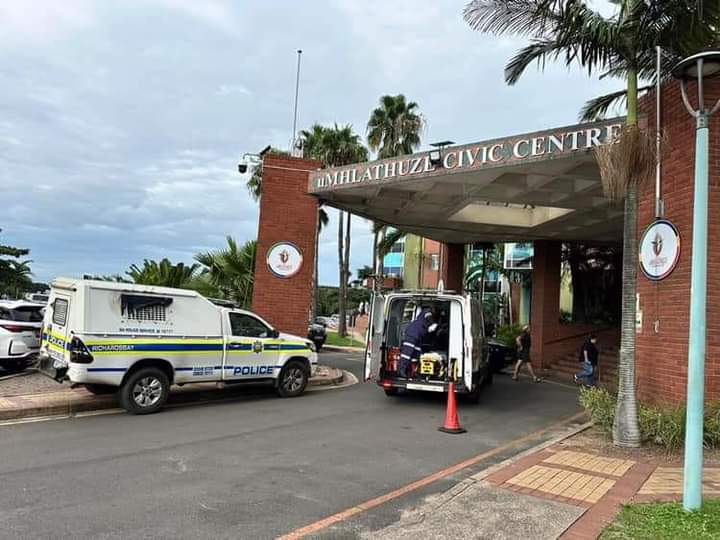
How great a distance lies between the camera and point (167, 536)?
14.9 ft

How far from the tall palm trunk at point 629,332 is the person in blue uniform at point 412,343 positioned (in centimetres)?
416

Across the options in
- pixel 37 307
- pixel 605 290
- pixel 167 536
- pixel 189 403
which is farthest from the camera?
pixel 605 290

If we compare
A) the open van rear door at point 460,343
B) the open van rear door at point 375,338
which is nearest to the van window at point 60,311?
the open van rear door at point 375,338

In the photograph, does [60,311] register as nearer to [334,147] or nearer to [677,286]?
[677,286]

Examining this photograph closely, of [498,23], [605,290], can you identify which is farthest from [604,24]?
[605,290]

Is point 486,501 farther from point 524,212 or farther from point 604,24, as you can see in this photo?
point 524,212

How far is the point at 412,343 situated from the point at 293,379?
2487mm

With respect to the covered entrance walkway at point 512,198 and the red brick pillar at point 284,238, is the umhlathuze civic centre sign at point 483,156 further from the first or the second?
the red brick pillar at point 284,238

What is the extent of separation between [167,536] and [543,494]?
3407 millimetres

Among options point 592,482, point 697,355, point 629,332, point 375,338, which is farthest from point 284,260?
point 697,355

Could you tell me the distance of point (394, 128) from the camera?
31.5 metres

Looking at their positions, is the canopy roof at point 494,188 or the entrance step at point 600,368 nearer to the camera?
the canopy roof at point 494,188

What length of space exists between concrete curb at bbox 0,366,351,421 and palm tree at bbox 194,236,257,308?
19.0ft

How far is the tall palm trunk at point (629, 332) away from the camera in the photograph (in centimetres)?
783
